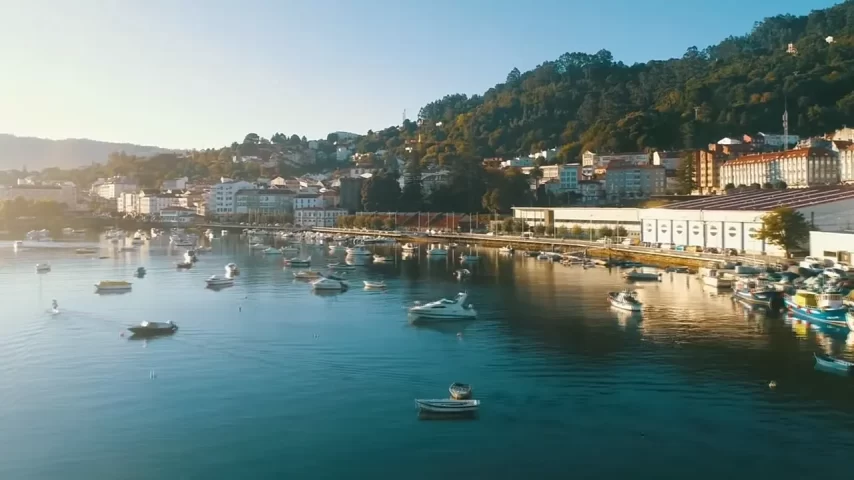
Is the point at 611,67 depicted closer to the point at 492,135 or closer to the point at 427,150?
the point at 492,135

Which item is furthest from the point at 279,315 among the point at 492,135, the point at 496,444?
the point at 492,135

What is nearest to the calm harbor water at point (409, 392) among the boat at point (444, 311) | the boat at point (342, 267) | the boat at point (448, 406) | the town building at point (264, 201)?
the boat at point (448, 406)

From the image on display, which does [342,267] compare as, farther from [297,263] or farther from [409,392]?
[409,392]

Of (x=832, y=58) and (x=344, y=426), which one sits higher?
(x=832, y=58)

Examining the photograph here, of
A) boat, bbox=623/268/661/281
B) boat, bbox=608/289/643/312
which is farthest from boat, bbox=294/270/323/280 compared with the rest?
boat, bbox=608/289/643/312

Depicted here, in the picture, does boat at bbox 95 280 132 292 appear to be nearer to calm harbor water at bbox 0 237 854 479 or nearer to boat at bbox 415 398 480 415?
calm harbor water at bbox 0 237 854 479

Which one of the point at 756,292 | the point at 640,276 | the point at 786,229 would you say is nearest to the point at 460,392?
the point at 756,292
